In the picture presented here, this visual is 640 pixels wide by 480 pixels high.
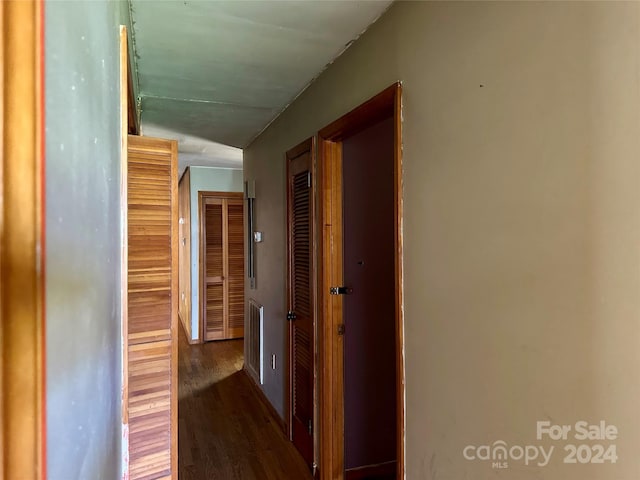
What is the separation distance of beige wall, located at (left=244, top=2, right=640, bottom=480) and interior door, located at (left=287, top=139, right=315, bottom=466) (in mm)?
1041

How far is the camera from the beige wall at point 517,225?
0.83 meters

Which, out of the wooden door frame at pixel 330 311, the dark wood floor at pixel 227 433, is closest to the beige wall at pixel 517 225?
the wooden door frame at pixel 330 311

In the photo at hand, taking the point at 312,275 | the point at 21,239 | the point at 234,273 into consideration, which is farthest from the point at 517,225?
the point at 234,273

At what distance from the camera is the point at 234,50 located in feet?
6.54

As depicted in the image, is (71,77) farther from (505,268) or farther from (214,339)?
(214,339)

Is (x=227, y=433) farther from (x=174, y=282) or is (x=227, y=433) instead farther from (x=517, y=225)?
(x=517, y=225)

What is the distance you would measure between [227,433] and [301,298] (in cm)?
123

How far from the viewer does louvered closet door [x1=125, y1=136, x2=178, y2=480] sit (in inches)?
57.7

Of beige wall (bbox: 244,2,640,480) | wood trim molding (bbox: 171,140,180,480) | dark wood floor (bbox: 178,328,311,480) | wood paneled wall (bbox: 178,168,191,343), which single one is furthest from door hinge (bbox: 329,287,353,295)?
wood paneled wall (bbox: 178,168,191,343)

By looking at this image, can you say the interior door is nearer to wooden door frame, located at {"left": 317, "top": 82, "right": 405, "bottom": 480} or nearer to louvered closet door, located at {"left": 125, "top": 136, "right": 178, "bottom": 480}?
wooden door frame, located at {"left": 317, "top": 82, "right": 405, "bottom": 480}

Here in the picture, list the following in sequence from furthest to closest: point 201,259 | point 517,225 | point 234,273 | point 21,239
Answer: point 234,273, point 201,259, point 517,225, point 21,239

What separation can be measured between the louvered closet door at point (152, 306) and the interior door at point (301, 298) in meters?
1.05

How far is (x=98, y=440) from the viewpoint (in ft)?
2.10

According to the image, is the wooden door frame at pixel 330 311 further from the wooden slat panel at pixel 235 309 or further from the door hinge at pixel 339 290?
the wooden slat panel at pixel 235 309
